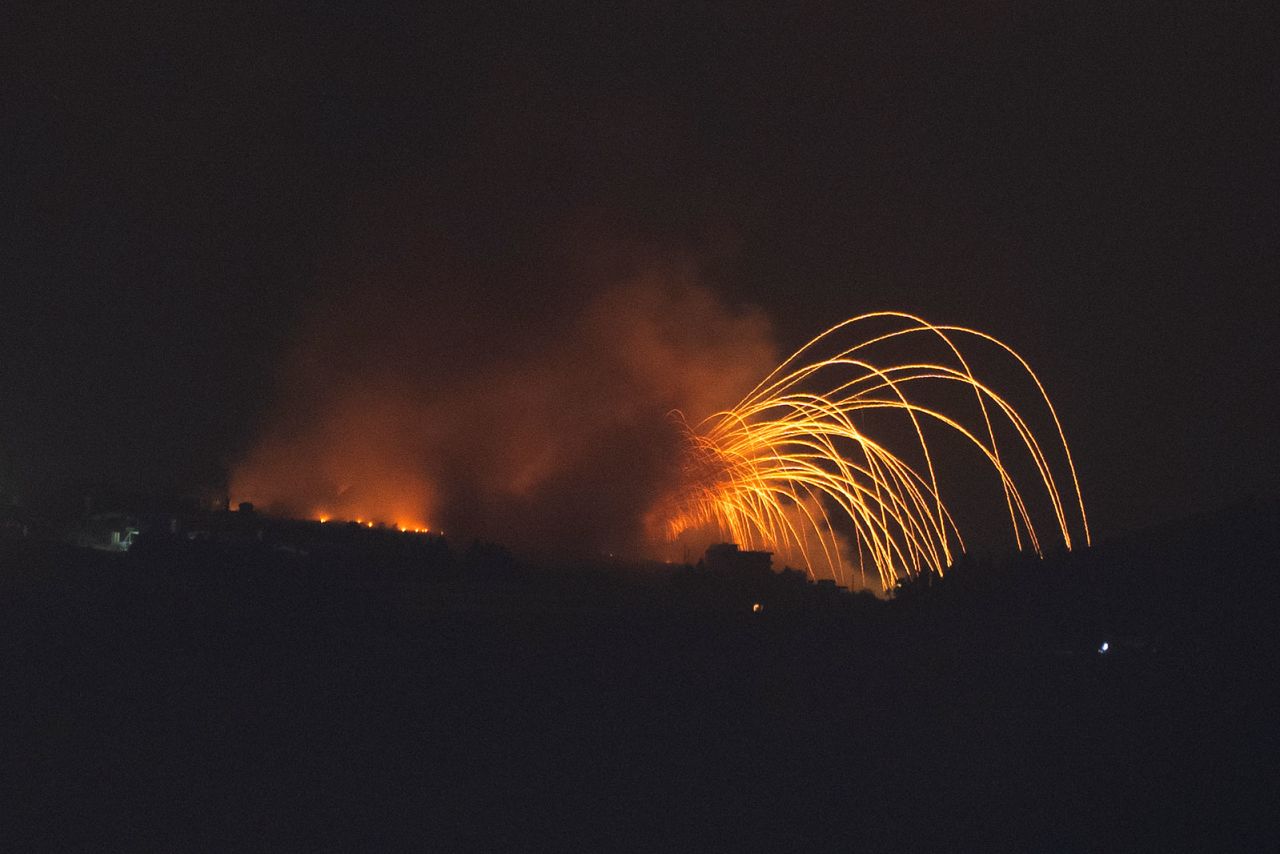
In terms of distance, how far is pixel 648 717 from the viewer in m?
14.1

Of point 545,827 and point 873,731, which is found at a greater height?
point 873,731

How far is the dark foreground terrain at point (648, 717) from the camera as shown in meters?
10.5

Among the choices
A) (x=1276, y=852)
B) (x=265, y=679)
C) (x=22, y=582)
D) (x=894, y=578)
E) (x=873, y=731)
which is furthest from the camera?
(x=894, y=578)

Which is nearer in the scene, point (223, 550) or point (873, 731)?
point (873, 731)

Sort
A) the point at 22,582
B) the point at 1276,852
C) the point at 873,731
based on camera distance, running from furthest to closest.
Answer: the point at 22,582 → the point at 873,731 → the point at 1276,852

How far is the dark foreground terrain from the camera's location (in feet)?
34.6

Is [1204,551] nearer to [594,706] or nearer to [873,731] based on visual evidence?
[873,731]

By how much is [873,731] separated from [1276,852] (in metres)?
4.47

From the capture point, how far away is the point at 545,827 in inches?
413

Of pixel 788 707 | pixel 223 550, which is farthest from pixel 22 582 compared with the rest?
pixel 788 707

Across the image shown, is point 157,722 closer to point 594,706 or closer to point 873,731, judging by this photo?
point 594,706

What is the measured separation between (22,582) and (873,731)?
16.7 metres

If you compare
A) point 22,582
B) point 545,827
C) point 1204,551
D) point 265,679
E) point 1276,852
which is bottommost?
point 1276,852

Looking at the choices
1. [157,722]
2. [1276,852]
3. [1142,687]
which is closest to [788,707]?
[1142,687]
